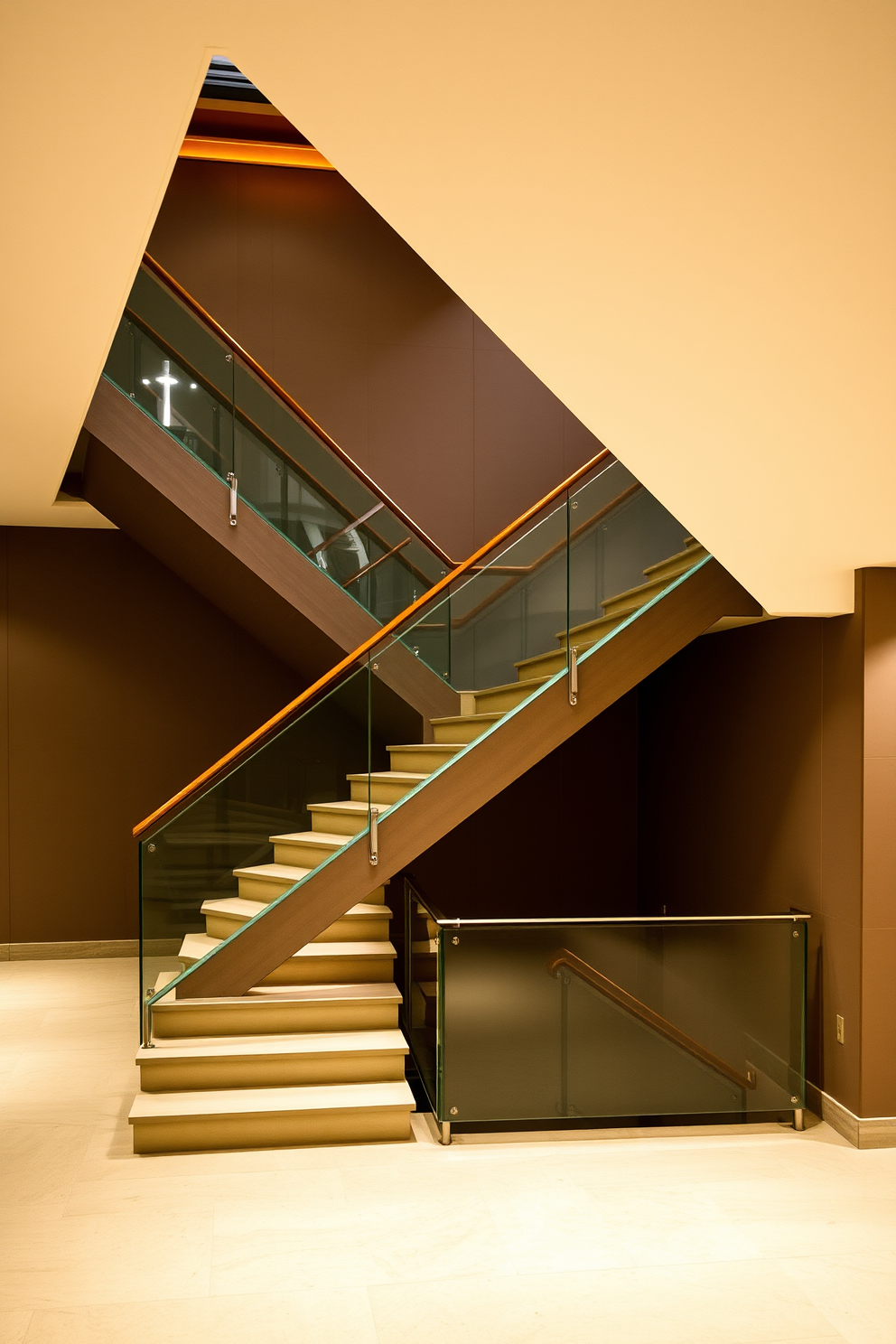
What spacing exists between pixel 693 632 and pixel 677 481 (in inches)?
55.4

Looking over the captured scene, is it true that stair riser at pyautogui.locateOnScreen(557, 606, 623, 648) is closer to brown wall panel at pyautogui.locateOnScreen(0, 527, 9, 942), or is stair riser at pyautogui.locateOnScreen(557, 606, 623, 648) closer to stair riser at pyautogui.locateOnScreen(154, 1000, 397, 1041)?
stair riser at pyautogui.locateOnScreen(154, 1000, 397, 1041)

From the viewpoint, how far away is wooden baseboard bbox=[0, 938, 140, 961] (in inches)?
336

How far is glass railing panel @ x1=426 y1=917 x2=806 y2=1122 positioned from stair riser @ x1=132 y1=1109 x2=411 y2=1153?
26cm

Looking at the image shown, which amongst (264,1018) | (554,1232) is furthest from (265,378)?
(554,1232)

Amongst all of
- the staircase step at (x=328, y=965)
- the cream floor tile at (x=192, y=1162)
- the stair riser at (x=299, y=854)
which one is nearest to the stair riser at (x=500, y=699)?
the stair riser at (x=299, y=854)

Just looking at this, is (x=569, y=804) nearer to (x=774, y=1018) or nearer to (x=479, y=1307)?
(x=774, y=1018)

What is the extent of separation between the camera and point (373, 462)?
364 inches

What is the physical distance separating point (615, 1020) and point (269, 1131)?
1.66m

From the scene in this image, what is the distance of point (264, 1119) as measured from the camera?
4871 millimetres

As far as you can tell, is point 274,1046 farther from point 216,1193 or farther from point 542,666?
point 542,666

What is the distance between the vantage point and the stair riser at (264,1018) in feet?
17.5

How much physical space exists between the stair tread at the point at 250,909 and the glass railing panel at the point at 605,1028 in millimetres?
A: 1031

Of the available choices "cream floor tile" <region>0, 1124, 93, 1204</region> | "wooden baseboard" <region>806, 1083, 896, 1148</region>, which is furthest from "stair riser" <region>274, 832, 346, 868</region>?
"wooden baseboard" <region>806, 1083, 896, 1148</region>

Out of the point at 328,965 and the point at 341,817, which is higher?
the point at 341,817
